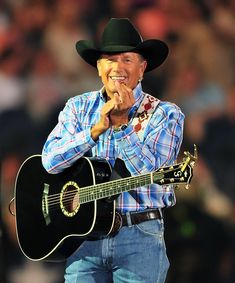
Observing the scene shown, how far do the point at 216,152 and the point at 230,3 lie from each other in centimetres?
79

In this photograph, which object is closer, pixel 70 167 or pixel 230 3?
pixel 70 167

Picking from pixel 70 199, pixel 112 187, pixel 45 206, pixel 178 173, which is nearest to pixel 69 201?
pixel 70 199

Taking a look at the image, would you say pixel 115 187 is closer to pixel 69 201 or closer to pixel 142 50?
pixel 69 201

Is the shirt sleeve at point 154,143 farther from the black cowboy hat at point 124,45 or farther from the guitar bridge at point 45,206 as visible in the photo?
the guitar bridge at point 45,206

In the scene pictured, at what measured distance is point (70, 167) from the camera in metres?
2.54

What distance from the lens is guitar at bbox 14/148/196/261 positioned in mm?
2309

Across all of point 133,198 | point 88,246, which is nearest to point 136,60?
point 133,198

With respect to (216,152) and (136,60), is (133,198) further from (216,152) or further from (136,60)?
(216,152)

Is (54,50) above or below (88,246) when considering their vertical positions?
above

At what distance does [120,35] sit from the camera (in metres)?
2.52

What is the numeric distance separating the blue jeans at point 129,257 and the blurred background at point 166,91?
0.87m

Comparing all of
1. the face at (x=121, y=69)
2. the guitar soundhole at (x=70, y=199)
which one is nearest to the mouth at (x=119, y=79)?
the face at (x=121, y=69)

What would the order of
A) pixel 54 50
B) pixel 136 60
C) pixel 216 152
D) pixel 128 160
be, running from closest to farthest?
pixel 128 160 < pixel 136 60 < pixel 216 152 < pixel 54 50

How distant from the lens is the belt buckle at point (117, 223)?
2.34 m
